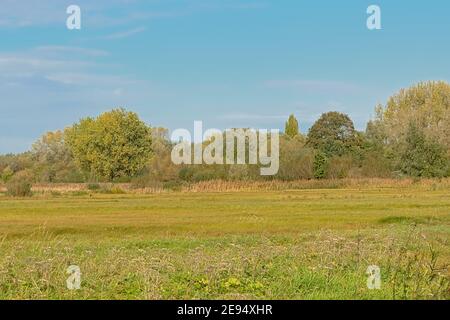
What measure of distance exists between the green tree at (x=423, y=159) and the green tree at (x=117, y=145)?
3821cm

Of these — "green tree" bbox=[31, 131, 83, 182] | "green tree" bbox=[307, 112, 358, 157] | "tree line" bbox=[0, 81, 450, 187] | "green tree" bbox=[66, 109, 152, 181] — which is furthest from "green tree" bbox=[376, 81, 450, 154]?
"green tree" bbox=[31, 131, 83, 182]

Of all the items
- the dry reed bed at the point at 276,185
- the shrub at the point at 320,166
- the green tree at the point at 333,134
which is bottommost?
the dry reed bed at the point at 276,185

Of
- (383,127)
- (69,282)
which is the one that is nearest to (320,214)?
(69,282)

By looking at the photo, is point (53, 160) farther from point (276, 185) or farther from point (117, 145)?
point (276, 185)

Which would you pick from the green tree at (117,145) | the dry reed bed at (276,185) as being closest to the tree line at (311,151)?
the green tree at (117,145)

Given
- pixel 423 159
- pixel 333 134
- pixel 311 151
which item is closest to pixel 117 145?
pixel 311 151

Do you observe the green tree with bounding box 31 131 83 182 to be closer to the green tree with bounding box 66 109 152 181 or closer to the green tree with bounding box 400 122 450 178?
the green tree with bounding box 66 109 152 181

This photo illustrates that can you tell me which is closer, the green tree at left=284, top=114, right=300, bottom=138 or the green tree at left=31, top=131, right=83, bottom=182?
the green tree at left=31, top=131, right=83, bottom=182

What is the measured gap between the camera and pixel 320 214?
120 feet

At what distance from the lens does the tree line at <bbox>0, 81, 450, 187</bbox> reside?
287 ft

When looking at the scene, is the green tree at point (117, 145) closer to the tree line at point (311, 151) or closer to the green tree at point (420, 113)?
the tree line at point (311, 151)

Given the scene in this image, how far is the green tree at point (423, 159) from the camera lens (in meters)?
87.5

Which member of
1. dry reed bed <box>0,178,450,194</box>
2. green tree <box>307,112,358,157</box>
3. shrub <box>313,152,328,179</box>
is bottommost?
dry reed bed <box>0,178,450,194</box>
